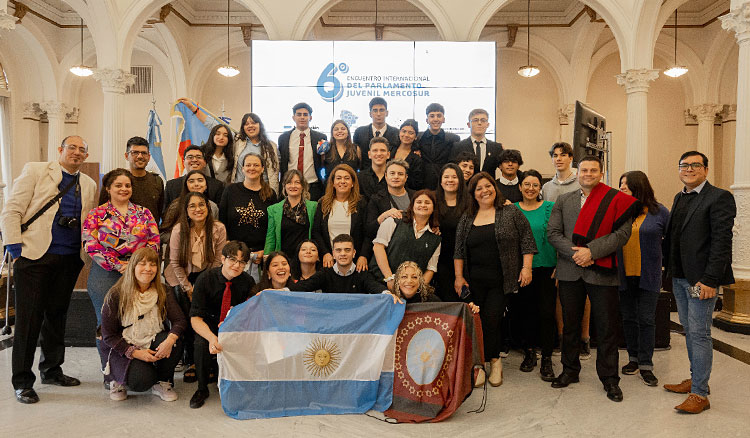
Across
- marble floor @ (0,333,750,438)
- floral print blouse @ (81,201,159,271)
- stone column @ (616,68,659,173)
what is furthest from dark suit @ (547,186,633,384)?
stone column @ (616,68,659,173)

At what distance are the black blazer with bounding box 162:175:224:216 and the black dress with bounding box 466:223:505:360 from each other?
7.82 ft

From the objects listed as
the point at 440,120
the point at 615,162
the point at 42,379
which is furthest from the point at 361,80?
the point at 615,162

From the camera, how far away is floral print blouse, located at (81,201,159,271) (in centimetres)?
382

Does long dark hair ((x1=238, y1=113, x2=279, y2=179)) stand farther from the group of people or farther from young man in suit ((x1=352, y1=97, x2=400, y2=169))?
young man in suit ((x1=352, y1=97, x2=400, y2=169))

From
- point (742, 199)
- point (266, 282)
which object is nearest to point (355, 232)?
point (266, 282)

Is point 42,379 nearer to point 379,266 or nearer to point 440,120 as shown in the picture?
point 379,266

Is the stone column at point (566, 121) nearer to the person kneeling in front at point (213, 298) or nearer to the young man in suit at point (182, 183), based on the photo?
the young man in suit at point (182, 183)

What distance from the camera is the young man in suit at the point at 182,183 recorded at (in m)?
4.67

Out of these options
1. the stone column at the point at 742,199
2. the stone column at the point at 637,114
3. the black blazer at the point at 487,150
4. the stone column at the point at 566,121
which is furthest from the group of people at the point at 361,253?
the stone column at the point at 566,121

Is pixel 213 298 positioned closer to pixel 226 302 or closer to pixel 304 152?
pixel 226 302

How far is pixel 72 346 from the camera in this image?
5.32 m

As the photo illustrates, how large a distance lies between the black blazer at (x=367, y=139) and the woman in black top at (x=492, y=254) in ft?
5.10

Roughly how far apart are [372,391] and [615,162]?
13654mm

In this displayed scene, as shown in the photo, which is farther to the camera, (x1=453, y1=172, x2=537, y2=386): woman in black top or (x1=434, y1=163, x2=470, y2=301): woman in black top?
(x1=434, y1=163, x2=470, y2=301): woman in black top
